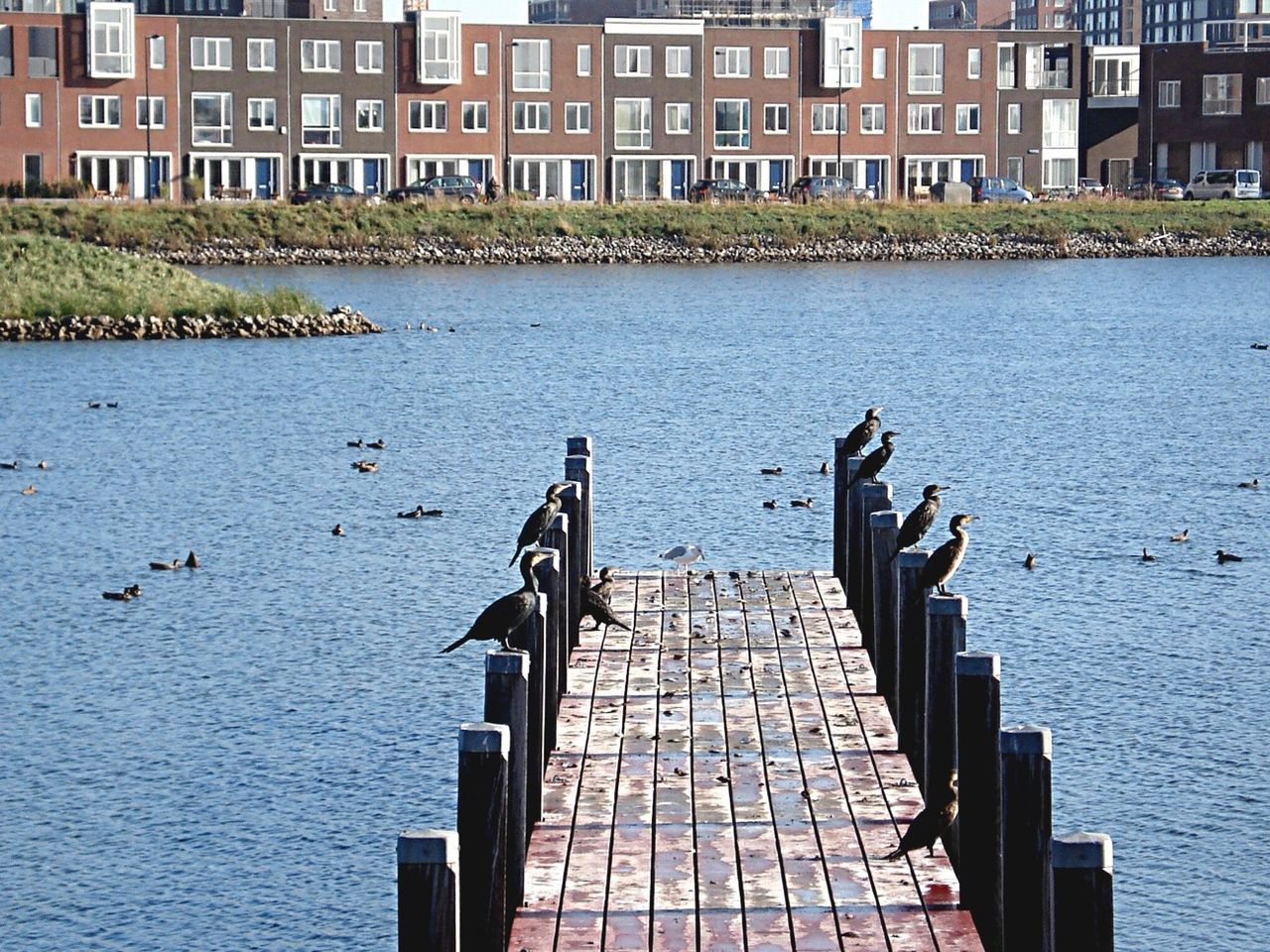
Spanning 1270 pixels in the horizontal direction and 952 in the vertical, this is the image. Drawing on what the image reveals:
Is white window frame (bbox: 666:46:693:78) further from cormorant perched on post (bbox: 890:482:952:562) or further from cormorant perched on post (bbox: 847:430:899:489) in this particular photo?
cormorant perched on post (bbox: 890:482:952:562)

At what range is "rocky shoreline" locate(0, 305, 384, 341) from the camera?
5350 centimetres

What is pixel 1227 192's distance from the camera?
377 feet

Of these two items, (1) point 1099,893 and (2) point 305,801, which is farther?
(2) point 305,801

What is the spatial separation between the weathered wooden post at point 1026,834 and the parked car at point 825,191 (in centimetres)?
9393

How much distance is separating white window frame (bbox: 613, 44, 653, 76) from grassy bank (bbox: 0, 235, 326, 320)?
53656 millimetres

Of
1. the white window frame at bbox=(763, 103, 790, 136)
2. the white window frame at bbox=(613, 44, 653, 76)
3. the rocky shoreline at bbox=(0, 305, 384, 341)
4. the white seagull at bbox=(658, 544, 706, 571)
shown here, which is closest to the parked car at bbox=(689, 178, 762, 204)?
the white window frame at bbox=(763, 103, 790, 136)

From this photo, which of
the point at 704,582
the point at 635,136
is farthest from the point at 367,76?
the point at 704,582

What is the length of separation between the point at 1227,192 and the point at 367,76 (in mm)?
46121

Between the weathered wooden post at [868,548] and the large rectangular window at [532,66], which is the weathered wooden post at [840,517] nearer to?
the weathered wooden post at [868,548]

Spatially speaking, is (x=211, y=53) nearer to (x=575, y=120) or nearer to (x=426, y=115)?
(x=426, y=115)

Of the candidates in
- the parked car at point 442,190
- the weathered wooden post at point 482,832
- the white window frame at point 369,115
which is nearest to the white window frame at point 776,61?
the parked car at point 442,190

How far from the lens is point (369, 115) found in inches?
4168

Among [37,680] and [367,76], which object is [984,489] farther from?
[367,76]

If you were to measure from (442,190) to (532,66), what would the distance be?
13.0 metres
